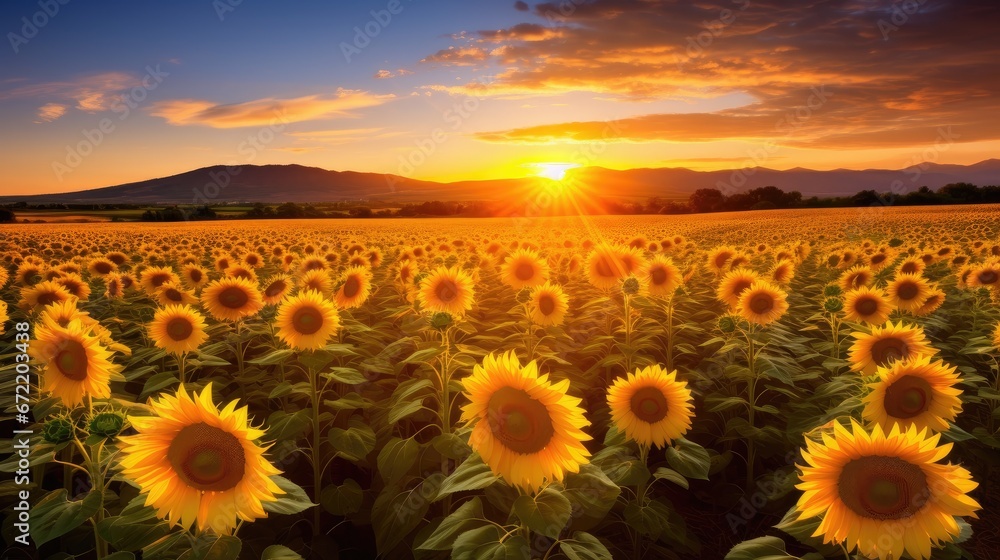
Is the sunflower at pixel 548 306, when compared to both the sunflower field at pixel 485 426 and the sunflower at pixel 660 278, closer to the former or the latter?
the sunflower field at pixel 485 426

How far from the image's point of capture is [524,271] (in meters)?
7.82

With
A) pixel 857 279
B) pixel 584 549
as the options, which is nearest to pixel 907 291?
pixel 857 279

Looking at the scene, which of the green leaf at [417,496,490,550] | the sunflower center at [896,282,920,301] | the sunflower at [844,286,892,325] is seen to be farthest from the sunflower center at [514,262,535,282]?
the green leaf at [417,496,490,550]

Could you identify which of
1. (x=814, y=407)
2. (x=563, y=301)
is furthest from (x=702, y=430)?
(x=563, y=301)

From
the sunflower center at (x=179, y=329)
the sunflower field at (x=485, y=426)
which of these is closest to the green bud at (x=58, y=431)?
the sunflower field at (x=485, y=426)

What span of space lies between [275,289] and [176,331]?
1.66 metres

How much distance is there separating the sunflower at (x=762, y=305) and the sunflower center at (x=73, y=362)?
5.92m

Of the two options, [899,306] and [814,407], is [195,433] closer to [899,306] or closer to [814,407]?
[814,407]

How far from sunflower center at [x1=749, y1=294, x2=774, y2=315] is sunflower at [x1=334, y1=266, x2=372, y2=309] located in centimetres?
450

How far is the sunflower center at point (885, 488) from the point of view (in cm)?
222

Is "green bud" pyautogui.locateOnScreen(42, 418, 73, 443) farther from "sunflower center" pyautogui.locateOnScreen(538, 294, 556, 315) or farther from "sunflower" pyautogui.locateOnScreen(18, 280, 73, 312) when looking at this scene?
"sunflower center" pyautogui.locateOnScreen(538, 294, 556, 315)

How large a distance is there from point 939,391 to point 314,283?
21.5 feet

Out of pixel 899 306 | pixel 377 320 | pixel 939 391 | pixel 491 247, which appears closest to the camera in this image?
pixel 939 391

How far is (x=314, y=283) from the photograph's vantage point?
7.44m
